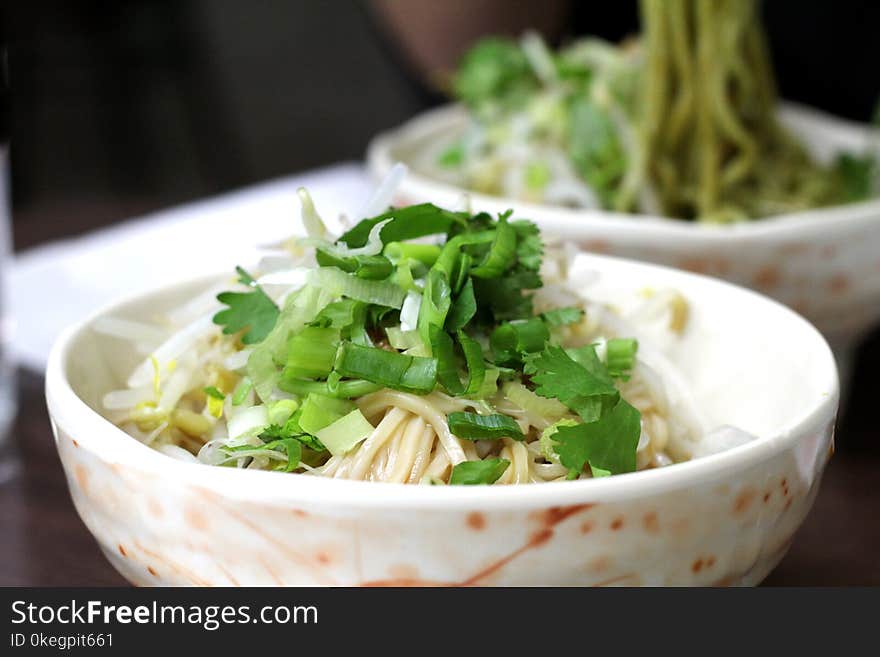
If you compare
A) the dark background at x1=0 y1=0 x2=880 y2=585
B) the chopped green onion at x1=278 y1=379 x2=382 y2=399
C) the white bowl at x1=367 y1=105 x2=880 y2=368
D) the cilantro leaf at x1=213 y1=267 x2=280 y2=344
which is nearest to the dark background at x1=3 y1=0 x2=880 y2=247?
the dark background at x1=0 y1=0 x2=880 y2=585

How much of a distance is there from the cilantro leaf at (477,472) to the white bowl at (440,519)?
95 millimetres

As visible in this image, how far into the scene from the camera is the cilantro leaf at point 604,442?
728 mm

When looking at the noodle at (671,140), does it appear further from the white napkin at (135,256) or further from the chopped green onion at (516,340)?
the chopped green onion at (516,340)

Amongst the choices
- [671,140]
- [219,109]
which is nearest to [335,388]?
[671,140]

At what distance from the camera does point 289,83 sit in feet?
12.3

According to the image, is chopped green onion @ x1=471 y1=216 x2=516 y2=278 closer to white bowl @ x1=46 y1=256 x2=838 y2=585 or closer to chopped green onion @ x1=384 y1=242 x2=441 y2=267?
chopped green onion @ x1=384 y1=242 x2=441 y2=267

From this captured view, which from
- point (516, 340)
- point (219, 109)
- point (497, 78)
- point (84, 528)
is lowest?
point (219, 109)

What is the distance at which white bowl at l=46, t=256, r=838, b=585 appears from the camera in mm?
606

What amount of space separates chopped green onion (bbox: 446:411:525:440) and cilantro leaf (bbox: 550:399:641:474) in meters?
0.03

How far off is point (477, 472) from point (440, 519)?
0.37 ft

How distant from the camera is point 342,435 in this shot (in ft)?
2.45

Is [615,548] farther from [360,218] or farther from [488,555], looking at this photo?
[360,218]

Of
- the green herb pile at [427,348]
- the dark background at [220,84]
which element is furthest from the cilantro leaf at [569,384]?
the dark background at [220,84]

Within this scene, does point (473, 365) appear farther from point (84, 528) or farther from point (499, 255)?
point (84, 528)
